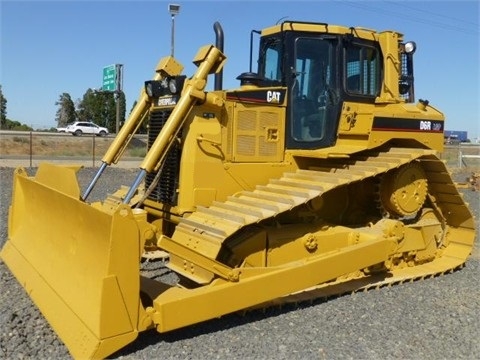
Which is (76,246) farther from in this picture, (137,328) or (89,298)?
(137,328)

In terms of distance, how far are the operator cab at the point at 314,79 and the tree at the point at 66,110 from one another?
239ft

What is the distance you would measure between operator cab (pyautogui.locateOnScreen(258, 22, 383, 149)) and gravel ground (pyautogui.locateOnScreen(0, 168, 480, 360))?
6.56 ft

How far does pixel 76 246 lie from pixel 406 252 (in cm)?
417

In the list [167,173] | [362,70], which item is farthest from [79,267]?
[362,70]

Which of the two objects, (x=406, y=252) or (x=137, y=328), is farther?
(x=406, y=252)

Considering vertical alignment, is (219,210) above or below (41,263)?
above

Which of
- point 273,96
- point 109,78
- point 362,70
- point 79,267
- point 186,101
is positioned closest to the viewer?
point 79,267

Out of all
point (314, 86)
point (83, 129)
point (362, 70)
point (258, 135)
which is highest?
point (362, 70)

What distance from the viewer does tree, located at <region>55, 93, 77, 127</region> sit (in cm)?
7618

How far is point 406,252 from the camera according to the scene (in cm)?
701

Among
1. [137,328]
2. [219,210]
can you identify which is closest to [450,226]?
[219,210]

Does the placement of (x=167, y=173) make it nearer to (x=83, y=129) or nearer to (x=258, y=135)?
(x=258, y=135)

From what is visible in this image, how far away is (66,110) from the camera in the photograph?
7700 cm

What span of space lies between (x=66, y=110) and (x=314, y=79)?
247 ft
